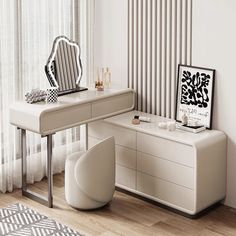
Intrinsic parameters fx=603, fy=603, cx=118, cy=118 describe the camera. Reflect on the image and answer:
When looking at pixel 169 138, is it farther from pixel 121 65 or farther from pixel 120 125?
pixel 121 65

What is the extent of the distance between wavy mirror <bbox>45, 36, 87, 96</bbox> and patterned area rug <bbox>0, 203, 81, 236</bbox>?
92 cm

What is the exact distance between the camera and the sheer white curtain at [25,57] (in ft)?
14.6

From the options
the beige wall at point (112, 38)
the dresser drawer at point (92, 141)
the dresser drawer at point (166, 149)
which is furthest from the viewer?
the beige wall at point (112, 38)

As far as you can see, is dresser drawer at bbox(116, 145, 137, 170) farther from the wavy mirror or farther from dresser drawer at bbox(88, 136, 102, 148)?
the wavy mirror

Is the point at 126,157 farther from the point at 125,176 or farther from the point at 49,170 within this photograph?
the point at 49,170

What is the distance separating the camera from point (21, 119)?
4.18 m

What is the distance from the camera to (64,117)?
4.20 m

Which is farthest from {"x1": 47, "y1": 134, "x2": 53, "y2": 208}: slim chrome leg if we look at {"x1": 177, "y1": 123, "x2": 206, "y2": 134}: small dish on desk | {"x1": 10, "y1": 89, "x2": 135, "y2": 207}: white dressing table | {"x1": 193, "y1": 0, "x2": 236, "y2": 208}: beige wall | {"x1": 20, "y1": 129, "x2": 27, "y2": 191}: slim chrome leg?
{"x1": 193, "y1": 0, "x2": 236, "y2": 208}: beige wall

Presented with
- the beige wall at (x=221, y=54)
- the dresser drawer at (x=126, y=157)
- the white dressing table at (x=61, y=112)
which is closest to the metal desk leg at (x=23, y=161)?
the white dressing table at (x=61, y=112)

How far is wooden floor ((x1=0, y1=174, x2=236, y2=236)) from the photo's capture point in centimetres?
396

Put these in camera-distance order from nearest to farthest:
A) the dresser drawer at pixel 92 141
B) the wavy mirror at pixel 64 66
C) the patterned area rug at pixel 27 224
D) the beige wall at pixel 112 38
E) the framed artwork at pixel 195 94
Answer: the patterned area rug at pixel 27 224, the framed artwork at pixel 195 94, the wavy mirror at pixel 64 66, the dresser drawer at pixel 92 141, the beige wall at pixel 112 38

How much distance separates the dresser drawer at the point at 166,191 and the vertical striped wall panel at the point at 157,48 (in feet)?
1.79

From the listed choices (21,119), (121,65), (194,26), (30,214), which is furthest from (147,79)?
(30,214)

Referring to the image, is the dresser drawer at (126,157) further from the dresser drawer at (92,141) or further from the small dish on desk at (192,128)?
the small dish on desk at (192,128)
